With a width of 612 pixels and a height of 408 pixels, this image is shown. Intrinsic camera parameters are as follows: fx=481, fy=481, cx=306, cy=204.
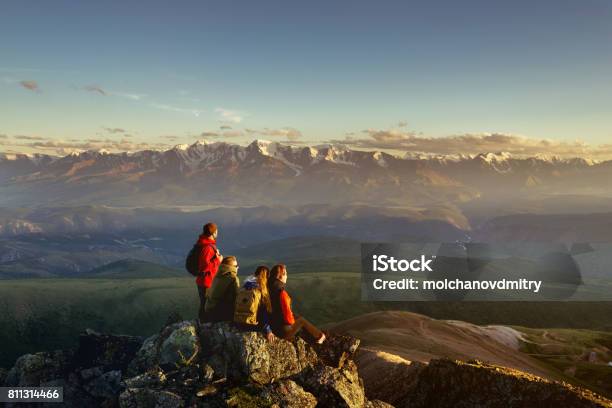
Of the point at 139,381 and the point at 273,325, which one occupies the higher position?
the point at 273,325

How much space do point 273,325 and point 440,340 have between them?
49348mm

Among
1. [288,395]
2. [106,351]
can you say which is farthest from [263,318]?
[106,351]

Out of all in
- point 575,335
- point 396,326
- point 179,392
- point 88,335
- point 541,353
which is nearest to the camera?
point 179,392

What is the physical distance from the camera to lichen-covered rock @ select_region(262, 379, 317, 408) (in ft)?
74.2

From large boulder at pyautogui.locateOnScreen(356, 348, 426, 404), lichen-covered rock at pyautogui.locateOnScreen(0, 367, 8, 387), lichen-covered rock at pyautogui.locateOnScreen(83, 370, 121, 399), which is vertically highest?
lichen-covered rock at pyautogui.locateOnScreen(83, 370, 121, 399)

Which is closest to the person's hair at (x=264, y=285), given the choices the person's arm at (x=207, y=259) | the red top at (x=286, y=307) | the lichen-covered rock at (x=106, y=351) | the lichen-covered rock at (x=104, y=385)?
the red top at (x=286, y=307)

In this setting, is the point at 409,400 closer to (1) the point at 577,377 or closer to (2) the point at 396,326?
(2) the point at 396,326

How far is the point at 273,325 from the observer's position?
26219 mm

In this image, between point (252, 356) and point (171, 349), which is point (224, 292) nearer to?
point (252, 356)

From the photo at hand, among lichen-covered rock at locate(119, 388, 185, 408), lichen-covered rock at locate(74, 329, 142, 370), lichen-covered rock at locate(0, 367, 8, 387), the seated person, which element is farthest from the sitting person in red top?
lichen-covered rock at locate(0, 367, 8, 387)

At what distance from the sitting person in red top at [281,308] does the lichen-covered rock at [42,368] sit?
58.1 feet

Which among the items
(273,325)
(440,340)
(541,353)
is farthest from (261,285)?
(541,353)

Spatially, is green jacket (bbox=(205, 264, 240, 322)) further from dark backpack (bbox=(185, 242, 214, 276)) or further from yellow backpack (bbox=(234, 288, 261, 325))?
dark backpack (bbox=(185, 242, 214, 276))

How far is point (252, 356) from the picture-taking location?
976 inches
